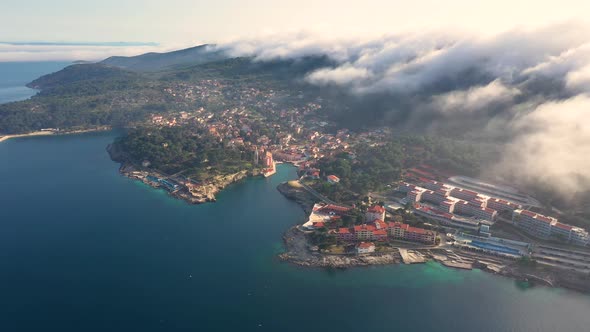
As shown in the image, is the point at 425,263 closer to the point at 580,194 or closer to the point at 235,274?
the point at 235,274

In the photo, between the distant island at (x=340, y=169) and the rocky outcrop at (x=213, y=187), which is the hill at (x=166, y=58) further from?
the rocky outcrop at (x=213, y=187)

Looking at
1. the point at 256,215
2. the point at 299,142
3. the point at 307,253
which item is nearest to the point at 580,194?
the point at 307,253

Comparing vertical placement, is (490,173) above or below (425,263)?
above

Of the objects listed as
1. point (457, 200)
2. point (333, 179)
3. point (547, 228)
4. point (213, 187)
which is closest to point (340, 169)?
point (333, 179)

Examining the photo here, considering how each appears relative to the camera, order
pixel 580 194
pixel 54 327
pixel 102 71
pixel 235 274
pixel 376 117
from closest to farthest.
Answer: pixel 54 327 → pixel 235 274 → pixel 580 194 → pixel 376 117 → pixel 102 71

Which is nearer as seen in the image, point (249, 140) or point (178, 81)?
point (249, 140)

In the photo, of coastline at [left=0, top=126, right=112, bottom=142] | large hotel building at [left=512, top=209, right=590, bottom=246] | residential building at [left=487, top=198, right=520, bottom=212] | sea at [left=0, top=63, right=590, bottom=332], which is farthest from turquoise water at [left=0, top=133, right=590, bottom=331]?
coastline at [left=0, top=126, right=112, bottom=142]

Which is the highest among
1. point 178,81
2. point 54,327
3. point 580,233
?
point 178,81

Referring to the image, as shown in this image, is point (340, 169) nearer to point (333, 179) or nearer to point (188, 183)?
point (333, 179)
